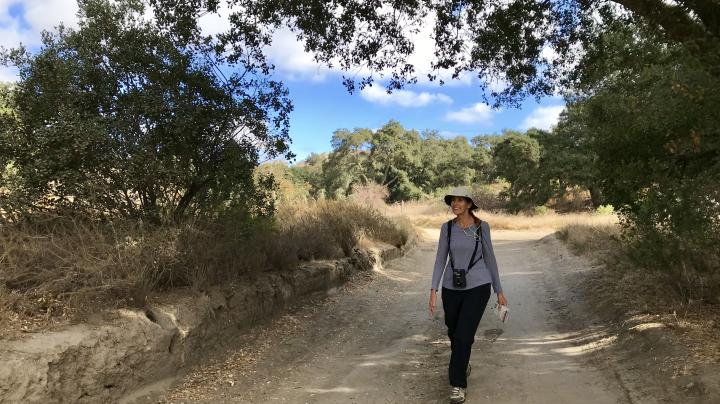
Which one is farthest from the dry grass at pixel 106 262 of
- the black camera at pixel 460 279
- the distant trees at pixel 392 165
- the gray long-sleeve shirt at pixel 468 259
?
the distant trees at pixel 392 165

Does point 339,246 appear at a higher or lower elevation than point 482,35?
lower

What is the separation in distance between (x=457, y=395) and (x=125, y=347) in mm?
3005

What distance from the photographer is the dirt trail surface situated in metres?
4.85

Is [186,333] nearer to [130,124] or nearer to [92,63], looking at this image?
[130,124]

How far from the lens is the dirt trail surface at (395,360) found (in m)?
4.85

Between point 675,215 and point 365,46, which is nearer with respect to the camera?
point 675,215

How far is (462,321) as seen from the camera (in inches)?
185

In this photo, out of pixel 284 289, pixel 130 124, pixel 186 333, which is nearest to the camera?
pixel 186 333

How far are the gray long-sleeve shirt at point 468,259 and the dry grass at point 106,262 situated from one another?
293cm

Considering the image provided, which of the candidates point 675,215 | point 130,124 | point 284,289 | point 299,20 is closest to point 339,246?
point 284,289

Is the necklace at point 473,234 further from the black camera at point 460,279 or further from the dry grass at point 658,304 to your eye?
the dry grass at point 658,304

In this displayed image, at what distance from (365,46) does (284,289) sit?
4761 millimetres

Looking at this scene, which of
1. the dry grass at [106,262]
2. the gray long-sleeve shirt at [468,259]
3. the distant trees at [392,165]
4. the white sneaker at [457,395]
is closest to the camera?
the dry grass at [106,262]

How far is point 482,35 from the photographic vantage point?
369 inches
